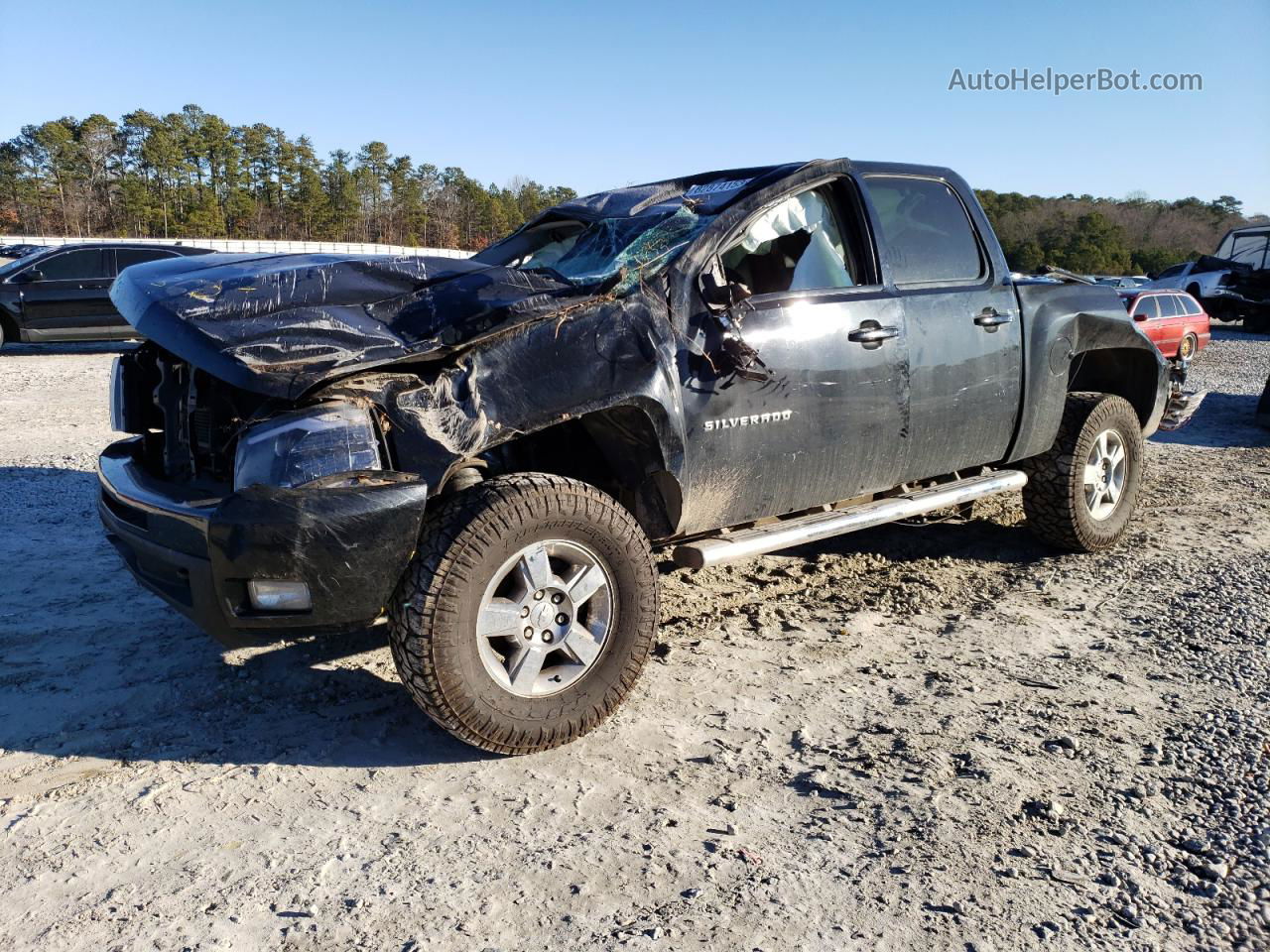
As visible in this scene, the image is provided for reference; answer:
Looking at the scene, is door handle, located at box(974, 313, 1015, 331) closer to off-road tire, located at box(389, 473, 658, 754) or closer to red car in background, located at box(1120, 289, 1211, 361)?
off-road tire, located at box(389, 473, 658, 754)

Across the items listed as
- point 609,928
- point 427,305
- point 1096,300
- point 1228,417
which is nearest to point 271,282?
point 427,305

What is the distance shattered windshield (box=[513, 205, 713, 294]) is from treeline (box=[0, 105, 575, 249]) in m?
38.1

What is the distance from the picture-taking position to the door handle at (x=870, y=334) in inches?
159

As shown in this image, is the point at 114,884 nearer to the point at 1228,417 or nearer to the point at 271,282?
the point at 271,282

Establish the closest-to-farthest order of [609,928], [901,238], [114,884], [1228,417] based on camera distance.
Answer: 1. [609,928]
2. [114,884]
3. [901,238]
4. [1228,417]

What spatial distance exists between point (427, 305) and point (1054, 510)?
3.70 meters

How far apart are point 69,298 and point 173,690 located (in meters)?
12.9

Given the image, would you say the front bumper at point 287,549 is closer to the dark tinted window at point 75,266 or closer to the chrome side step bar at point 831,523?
the chrome side step bar at point 831,523

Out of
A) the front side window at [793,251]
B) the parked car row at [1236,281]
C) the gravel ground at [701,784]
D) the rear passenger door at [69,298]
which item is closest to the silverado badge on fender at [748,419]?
the front side window at [793,251]

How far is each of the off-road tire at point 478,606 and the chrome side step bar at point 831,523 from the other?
404 mm

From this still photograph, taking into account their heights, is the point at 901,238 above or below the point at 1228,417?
above

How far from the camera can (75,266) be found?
1418cm

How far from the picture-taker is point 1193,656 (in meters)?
4.01

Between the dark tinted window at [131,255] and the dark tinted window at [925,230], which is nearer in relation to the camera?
the dark tinted window at [925,230]
